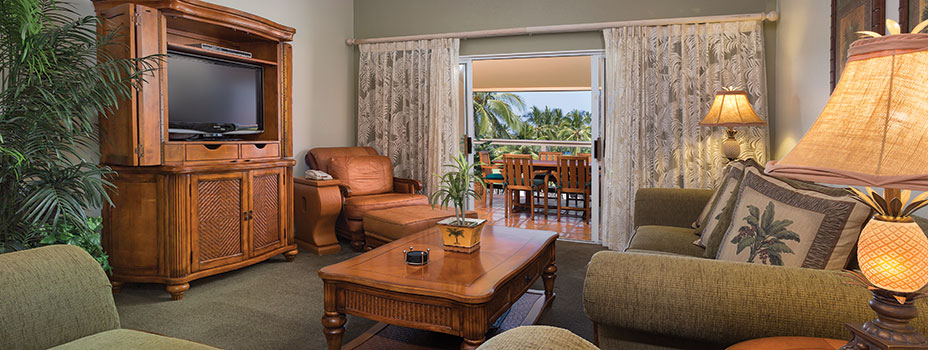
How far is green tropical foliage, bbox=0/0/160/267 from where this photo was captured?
247cm

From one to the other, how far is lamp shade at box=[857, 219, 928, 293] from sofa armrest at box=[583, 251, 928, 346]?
30 cm

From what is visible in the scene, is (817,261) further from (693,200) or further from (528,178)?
(528,178)

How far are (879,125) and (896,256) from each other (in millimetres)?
277

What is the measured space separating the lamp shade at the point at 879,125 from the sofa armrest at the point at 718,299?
0.47 meters

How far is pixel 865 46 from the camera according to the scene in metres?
0.99

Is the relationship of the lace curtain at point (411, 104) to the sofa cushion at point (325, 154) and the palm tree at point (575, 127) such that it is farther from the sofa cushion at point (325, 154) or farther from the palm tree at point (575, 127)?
the palm tree at point (575, 127)

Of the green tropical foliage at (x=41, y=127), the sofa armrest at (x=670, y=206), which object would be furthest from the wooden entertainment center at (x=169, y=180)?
the sofa armrest at (x=670, y=206)

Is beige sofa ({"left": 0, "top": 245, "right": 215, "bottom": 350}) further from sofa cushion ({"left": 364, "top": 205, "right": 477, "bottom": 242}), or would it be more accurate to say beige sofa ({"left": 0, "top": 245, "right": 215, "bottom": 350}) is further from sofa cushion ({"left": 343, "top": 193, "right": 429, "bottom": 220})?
sofa cushion ({"left": 343, "top": 193, "right": 429, "bottom": 220})

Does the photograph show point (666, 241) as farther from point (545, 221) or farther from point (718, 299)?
point (545, 221)

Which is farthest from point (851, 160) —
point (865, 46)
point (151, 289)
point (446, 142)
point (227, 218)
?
point (446, 142)

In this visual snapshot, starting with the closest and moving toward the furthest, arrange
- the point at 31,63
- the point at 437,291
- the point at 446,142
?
1. the point at 437,291
2. the point at 31,63
3. the point at 446,142

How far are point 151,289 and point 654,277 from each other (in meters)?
3.27

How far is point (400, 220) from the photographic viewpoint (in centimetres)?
396

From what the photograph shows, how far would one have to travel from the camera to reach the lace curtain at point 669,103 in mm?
4281
